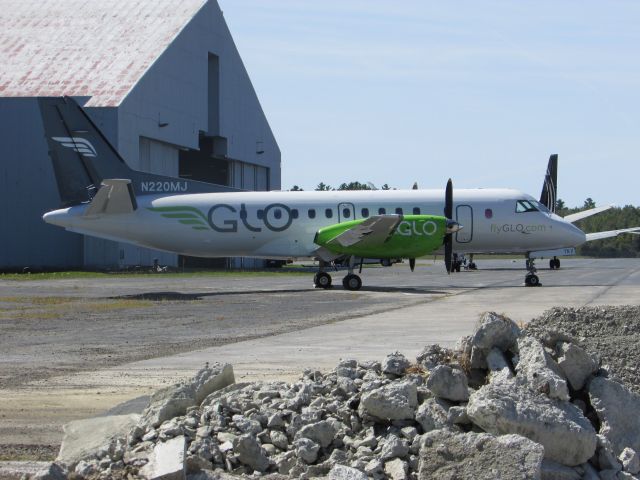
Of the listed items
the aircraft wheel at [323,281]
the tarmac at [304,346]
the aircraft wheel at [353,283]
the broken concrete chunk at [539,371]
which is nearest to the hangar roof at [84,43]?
the aircraft wheel at [323,281]

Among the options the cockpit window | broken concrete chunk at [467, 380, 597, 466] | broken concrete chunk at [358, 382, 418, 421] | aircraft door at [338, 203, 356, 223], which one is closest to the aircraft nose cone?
the cockpit window

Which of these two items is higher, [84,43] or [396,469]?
[84,43]

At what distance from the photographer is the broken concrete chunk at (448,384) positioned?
8617mm

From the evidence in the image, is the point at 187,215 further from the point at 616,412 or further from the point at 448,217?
the point at 616,412

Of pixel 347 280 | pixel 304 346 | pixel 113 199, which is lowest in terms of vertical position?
pixel 304 346

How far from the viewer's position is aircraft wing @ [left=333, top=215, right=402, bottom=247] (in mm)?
35719

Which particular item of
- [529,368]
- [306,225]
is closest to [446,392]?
[529,368]

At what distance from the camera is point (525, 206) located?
39812 mm

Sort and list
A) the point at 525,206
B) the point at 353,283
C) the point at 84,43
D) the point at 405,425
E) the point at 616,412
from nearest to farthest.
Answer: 1. the point at 405,425
2. the point at 616,412
3. the point at 353,283
4. the point at 525,206
5. the point at 84,43

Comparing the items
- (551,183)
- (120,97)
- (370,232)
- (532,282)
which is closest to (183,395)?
(370,232)

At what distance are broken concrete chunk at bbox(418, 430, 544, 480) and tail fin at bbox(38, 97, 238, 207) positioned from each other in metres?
31.3

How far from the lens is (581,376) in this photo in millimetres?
9000

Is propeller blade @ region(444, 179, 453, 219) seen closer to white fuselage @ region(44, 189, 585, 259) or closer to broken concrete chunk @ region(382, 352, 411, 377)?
white fuselage @ region(44, 189, 585, 259)

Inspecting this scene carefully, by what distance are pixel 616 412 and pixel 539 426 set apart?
1.10m
